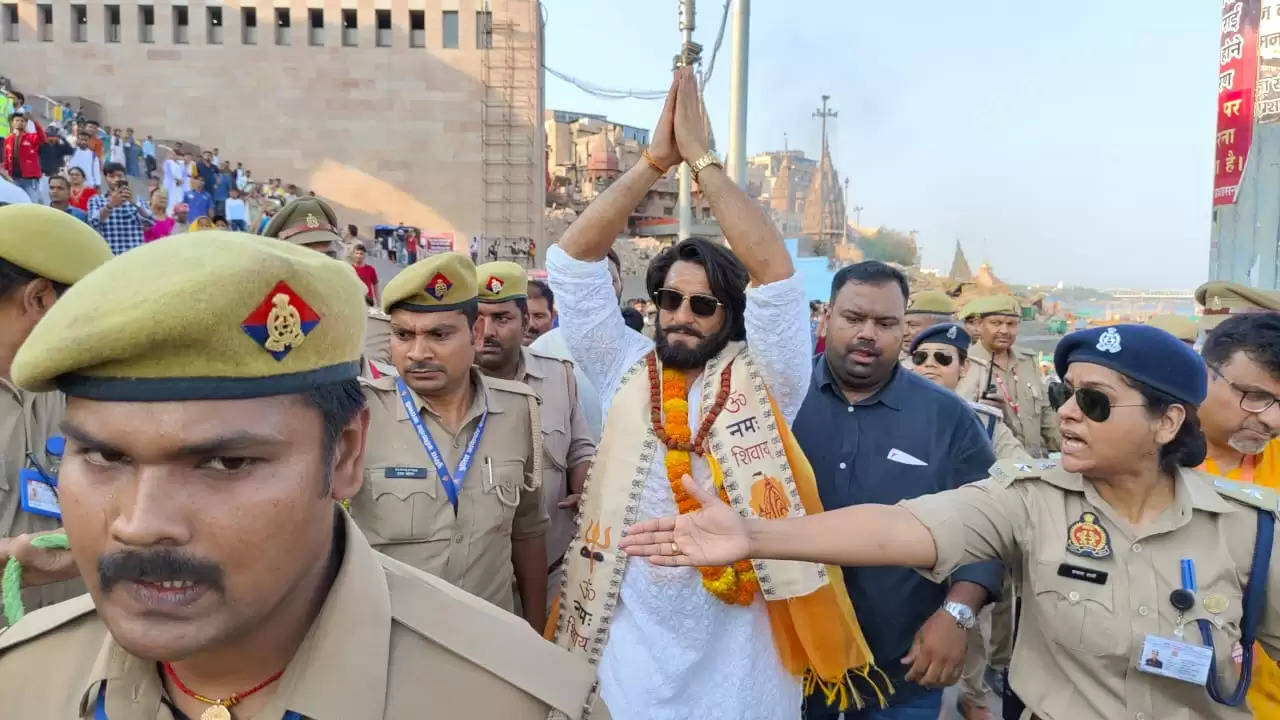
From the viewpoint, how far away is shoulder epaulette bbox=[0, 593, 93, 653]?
1267 mm

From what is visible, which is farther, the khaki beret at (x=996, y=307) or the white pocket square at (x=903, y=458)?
the khaki beret at (x=996, y=307)

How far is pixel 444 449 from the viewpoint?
2.95m

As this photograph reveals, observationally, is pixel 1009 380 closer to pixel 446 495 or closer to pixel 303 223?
pixel 446 495

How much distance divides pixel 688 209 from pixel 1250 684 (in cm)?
822

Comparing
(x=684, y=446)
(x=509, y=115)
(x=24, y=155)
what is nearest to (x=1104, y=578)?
(x=684, y=446)

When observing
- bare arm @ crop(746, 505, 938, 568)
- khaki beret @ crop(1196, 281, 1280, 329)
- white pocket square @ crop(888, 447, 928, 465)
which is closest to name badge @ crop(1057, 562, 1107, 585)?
bare arm @ crop(746, 505, 938, 568)

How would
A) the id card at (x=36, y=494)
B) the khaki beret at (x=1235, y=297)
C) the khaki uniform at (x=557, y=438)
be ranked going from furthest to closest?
1. the khaki beret at (x=1235, y=297)
2. the khaki uniform at (x=557, y=438)
3. the id card at (x=36, y=494)

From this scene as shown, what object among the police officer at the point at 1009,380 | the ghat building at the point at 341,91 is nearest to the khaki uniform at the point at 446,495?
the police officer at the point at 1009,380

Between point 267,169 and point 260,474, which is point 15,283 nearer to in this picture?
point 260,474

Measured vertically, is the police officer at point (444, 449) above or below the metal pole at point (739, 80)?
below

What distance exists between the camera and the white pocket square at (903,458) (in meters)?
3.00

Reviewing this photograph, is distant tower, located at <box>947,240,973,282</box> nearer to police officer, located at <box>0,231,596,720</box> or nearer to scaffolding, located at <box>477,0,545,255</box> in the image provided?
scaffolding, located at <box>477,0,545,255</box>

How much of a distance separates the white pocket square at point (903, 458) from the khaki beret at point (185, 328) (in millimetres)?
2387

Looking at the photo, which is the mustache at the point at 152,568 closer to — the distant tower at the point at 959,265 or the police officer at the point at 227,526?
the police officer at the point at 227,526
